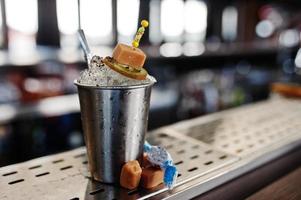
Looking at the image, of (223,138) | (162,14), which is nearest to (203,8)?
(162,14)

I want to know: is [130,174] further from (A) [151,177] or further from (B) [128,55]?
(B) [128,55]

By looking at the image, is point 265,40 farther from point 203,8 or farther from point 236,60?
point 203,8

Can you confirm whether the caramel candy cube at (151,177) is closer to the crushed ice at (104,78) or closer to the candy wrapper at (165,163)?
the candy wrapper at (165,163)

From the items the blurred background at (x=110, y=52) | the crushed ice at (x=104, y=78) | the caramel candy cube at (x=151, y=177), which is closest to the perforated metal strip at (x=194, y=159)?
the caramel candy cube at (x=151, y=177)

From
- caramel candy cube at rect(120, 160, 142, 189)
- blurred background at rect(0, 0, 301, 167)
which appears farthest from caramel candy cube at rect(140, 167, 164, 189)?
blurred background at rect(0, 0, 301, 167)

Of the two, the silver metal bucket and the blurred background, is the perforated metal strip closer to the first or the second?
the silver metal bucket

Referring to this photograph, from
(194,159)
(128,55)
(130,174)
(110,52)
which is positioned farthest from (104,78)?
(110,52)
